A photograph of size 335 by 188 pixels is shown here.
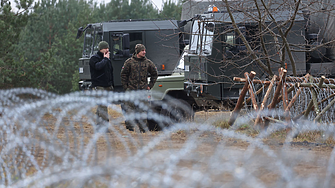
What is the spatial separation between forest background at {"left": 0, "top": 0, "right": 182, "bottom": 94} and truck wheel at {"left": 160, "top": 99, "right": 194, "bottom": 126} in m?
6.08

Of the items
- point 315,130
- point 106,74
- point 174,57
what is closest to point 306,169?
point 315,130

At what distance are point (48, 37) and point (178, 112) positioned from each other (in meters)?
32.7

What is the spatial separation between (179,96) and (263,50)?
2.72 m

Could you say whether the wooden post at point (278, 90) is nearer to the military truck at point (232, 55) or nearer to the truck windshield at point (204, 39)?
the military truck at point (232, 55)

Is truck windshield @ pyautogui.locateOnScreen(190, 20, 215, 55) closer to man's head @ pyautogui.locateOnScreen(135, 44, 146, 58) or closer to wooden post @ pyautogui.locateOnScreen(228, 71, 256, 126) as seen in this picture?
man's head @ pyautogui.locateOnScreen(135, 44, 146, 58)

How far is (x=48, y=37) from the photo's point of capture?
135 feet

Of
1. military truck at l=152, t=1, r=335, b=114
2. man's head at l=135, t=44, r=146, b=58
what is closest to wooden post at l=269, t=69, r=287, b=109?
military truck at l=152, t=1, r=335, b=114

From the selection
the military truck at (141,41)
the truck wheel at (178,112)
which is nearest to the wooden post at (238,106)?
the truck wheel at (178,112)

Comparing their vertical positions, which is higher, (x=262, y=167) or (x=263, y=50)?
(x=263, y=50)

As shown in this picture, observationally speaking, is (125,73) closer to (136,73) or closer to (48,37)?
(136,73)

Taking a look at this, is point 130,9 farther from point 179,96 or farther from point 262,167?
point 262,167

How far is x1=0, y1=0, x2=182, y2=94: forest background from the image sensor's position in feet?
65.4

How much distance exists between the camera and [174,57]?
15.9m

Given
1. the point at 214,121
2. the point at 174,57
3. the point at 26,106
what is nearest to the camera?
the point at 26,106
